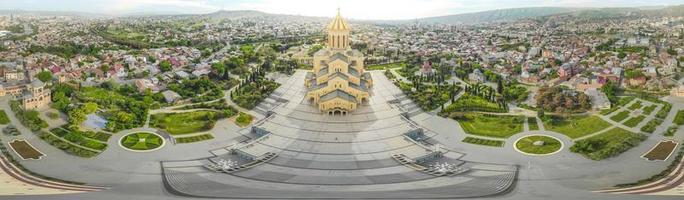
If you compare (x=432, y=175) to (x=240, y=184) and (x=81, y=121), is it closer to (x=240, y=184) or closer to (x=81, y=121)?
(x=240, y=184)

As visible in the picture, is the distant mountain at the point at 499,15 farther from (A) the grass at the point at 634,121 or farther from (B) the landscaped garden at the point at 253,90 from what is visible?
(A) the grass at the point at 634,121

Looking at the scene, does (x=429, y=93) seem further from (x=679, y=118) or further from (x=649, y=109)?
(x=679, y=118)

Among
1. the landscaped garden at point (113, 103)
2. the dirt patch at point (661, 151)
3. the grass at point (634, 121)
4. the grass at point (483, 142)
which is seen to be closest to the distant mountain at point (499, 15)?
the grass at point (634, 121)

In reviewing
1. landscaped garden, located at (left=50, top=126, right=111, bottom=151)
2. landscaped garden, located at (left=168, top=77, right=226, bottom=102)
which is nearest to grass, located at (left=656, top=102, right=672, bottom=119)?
landscaped garden, located at (left=168, top=77, right=226, bottom=102)

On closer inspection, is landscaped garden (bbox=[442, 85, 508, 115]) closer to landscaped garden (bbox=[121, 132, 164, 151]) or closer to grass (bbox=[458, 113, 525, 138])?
grass (bbox=[458, 113, 525, 138])

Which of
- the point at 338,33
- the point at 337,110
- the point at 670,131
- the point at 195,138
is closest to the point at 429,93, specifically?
the point at 337,110

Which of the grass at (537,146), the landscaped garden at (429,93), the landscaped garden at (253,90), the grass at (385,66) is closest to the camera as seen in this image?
the grass at (537,146)

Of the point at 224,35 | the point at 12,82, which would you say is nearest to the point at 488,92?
the point at 12,82

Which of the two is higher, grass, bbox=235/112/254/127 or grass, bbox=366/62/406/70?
grass, bbox=366/62/406/70
